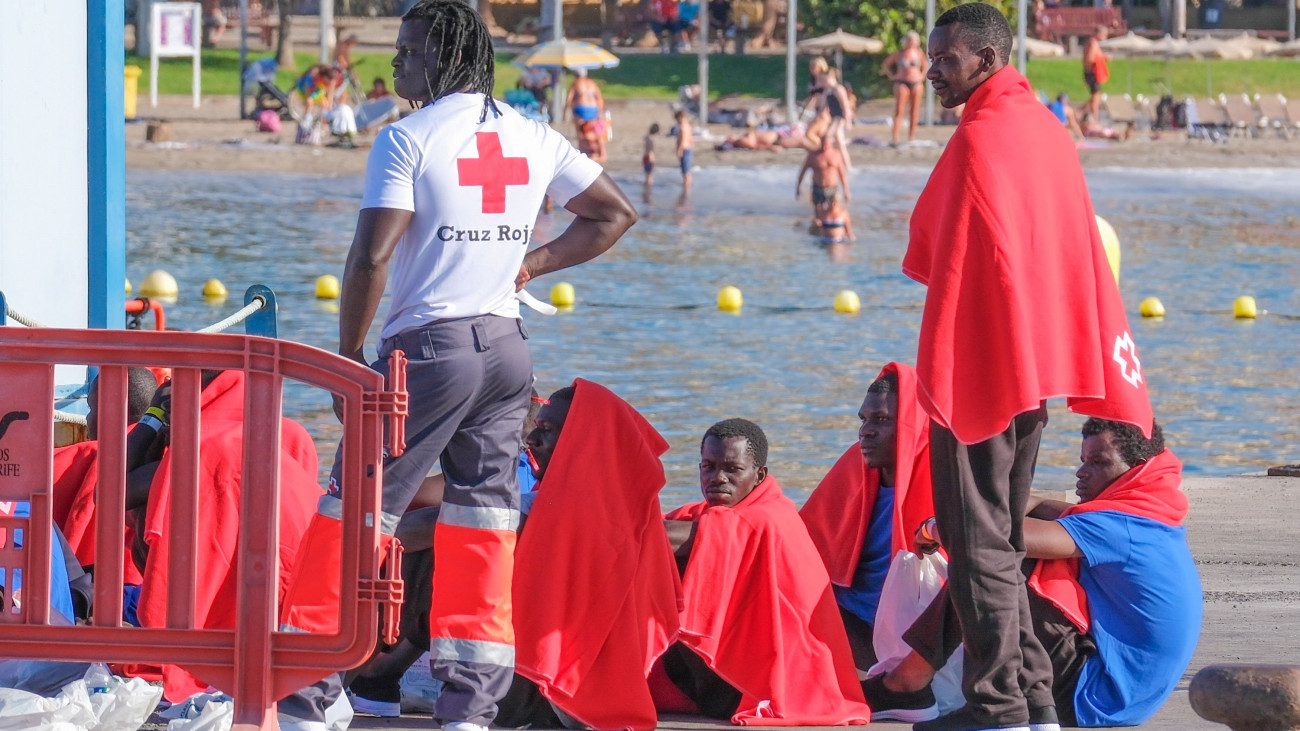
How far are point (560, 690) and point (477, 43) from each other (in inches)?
63.6

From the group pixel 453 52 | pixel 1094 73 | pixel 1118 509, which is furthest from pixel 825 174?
pixel 453 52

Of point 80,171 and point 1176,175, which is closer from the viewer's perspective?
point 80,171

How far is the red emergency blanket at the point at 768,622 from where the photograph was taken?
15.4 ft

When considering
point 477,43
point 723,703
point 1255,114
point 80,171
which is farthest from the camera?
point 1255,114

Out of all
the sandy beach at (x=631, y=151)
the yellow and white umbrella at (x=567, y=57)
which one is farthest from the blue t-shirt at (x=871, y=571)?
the yellow and white umbrella at (x=567, y=57)

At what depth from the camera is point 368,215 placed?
4109 mm

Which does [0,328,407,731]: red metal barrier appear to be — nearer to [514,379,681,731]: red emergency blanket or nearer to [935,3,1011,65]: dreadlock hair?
[514,379,681,731]: red emergency blanket

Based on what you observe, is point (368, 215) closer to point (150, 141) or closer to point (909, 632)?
point (909, 632)

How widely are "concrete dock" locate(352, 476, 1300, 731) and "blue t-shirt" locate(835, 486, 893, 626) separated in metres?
0.43

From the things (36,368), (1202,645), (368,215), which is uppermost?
(368,215)

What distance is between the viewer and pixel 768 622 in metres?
4.73

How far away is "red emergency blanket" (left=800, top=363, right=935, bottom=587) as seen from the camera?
4883 millimetres

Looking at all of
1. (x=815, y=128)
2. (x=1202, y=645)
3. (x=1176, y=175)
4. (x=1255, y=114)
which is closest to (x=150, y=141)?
(x=815, y=128)

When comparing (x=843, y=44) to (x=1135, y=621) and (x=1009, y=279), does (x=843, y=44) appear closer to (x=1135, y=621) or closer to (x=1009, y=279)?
(x=1135, y=621)
